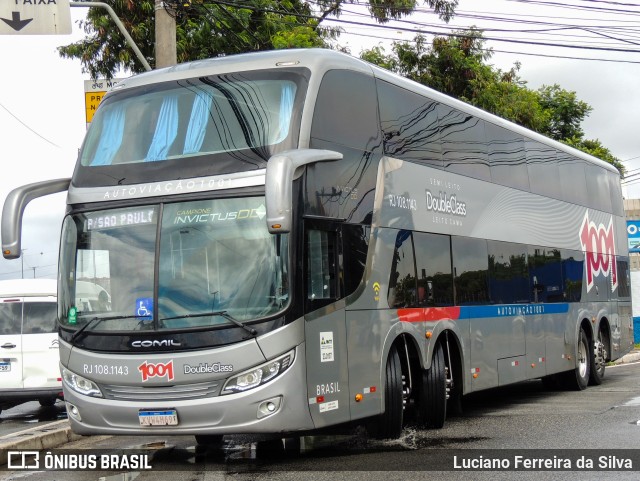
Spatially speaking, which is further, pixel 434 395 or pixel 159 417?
pixel 434 395

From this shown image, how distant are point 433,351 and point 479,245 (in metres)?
2.29

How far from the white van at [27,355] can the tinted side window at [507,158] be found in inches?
299

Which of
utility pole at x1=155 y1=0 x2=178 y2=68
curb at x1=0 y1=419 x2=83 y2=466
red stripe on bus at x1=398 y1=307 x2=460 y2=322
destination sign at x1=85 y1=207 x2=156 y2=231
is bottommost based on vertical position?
curb at x1=0 y1=419 x2=83 y2=466

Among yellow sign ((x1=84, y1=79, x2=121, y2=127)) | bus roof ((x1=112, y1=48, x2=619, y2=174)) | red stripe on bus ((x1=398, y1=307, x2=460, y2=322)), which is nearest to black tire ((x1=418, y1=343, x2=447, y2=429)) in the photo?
red stripe on bus ((x1=398, y1=307, x2=460, y2=322))

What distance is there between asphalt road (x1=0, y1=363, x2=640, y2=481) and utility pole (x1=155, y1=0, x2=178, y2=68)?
21.4 ft

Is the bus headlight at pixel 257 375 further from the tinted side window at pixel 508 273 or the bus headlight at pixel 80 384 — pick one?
the tinted side window at pixel 508 273

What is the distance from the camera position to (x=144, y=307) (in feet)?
32.1

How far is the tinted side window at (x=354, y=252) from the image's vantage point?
10.5 m

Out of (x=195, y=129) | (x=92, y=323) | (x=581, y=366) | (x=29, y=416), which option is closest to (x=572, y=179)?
(x=581, y=366)

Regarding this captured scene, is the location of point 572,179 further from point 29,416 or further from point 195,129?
point 29,416

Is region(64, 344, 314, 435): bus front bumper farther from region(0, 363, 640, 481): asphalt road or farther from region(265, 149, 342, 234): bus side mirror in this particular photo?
region(265, 149, 342, 234): bus side mirror

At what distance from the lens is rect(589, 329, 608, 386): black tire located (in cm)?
1941

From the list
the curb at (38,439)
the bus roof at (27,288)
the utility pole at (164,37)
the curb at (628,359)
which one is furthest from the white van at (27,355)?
the curb at (628,359)

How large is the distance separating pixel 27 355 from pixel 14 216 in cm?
675
